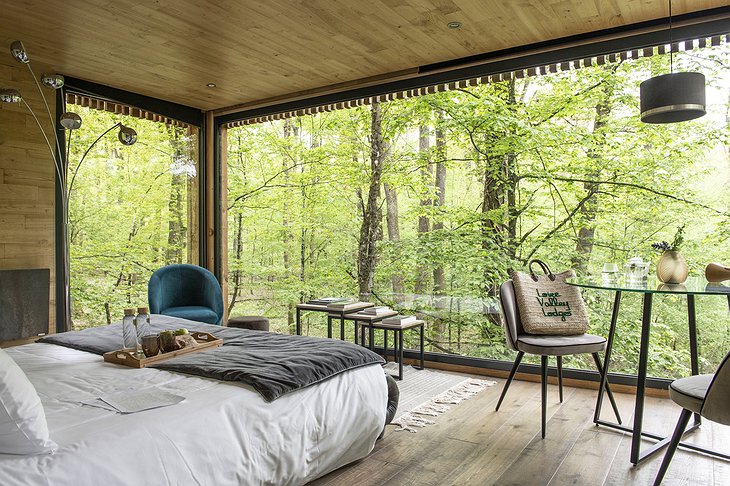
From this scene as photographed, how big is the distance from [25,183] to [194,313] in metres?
1.74

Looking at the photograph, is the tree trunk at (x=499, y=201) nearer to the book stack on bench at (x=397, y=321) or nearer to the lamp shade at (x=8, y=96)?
the book stack on bench at (x=397, y=321)

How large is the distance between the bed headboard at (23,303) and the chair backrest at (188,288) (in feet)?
2.72

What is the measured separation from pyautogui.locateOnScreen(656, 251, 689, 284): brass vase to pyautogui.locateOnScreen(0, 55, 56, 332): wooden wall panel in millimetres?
4581

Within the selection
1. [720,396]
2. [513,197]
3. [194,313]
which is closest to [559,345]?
[720,396]

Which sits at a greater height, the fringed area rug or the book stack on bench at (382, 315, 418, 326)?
the book stack on bench at (382, 315, 418, 326)

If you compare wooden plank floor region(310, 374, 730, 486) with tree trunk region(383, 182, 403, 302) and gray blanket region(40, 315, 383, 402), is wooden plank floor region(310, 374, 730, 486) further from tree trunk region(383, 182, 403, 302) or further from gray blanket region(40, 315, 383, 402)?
tree trunk region(383, 182, 403, 302)

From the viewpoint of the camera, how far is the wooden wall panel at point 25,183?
446cm

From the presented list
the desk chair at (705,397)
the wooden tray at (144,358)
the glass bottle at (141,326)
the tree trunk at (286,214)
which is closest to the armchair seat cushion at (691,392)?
the desk chair at (705,397)

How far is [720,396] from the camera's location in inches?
83.1

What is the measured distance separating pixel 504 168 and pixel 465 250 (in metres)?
0.92

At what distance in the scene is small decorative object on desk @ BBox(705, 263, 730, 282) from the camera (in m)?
2.94

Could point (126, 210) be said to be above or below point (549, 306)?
above

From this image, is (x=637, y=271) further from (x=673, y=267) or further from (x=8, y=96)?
(x=8, y=96)

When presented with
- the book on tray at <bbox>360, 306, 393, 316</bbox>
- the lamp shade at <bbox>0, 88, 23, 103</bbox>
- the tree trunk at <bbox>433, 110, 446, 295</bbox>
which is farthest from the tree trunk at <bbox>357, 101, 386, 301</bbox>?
the lamp shade at <bbox>0, 88, 23, 103</bbox>
